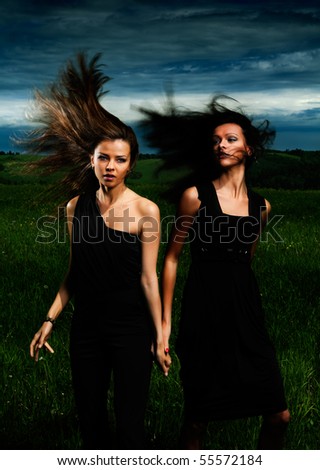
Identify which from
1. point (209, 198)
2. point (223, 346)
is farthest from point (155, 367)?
point (209, 198)

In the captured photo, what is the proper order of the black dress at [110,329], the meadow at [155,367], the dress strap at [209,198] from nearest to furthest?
the black dress at [110,329] < the dress strap at [209,198] < the meadow at [155,367]

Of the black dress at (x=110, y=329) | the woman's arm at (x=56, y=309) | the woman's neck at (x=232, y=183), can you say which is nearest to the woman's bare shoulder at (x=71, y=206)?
the woman's arm at (x=56, y=309)

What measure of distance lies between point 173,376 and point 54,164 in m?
2.14

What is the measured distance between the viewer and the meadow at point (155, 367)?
5.38 metres

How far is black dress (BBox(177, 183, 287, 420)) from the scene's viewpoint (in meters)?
4.35

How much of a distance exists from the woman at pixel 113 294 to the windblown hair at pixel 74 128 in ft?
0.09

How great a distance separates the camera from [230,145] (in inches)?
177

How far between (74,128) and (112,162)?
25.4 inches

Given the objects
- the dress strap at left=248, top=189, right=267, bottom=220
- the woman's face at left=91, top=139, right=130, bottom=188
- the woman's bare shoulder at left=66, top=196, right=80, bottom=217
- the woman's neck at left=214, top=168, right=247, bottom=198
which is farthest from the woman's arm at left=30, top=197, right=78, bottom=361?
the dress strap at left=248, top=189, right=267, bottom=220

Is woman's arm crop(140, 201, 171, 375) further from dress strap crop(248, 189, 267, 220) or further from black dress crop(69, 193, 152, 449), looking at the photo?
dress strap crop(248, 189, 267, 220)

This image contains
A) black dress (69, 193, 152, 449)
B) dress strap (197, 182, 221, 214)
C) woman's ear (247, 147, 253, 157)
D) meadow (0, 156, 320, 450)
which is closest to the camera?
black dress (69, 193, 152, 449)

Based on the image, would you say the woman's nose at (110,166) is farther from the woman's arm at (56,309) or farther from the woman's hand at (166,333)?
the woman's hand at (166,333)

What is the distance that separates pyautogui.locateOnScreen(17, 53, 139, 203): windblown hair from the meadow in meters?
0.40

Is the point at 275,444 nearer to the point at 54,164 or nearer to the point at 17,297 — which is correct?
the point at 54,164
